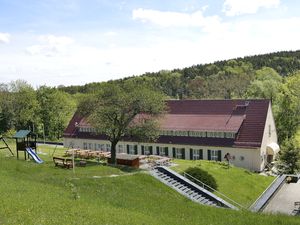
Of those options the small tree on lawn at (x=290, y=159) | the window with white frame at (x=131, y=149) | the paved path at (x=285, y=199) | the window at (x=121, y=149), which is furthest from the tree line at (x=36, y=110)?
the paved path at (x=285, y=199)

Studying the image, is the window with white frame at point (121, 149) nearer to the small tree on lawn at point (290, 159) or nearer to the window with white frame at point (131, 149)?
the window with white frame at point (131, 149)

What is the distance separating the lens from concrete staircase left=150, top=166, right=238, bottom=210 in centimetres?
3070

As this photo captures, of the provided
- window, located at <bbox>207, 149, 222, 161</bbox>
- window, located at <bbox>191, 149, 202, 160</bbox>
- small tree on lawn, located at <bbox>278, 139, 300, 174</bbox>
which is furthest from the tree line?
small tree on lawn, located at <bbox>278, 139, 300, 174</bbox>

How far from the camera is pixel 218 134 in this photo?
54.2 meters

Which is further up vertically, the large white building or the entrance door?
the large white building

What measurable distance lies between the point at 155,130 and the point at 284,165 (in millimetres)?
19310

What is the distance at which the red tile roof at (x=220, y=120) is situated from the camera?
53000 millimetres

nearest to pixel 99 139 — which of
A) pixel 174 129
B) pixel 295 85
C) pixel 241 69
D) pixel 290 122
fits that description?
pixel 174 129

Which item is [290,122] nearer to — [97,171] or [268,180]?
[268,180]

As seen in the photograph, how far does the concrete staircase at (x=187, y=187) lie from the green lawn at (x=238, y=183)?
386cm

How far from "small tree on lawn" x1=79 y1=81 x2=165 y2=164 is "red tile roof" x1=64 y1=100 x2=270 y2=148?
15.8m

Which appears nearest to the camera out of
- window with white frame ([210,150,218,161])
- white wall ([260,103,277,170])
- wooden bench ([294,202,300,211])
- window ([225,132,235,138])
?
wooden bench ([294,202,300,211])

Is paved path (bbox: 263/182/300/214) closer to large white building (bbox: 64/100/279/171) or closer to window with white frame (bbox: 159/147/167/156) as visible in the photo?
large white building (bbox: 64/100/279/171)

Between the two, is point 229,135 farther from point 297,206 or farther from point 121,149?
point 297,206
